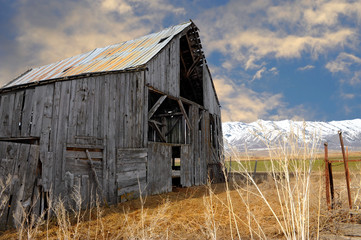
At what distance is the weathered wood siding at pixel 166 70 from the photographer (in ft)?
39.2

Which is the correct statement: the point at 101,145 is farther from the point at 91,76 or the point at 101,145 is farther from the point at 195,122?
the point at 195,122

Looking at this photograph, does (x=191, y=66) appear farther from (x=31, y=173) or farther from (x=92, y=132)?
(x=31, y=173)

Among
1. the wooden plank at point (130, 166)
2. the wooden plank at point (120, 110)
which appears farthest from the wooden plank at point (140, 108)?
the wooden plank at point (130, 166)

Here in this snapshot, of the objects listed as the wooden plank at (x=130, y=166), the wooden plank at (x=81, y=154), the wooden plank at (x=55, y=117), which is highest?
the wooden plank at (x=55, y=117)

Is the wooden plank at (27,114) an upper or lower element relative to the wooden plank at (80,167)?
upper

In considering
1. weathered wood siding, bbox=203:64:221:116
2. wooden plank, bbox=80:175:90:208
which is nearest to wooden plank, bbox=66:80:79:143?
wooden plank, bbox=80:175:90:208

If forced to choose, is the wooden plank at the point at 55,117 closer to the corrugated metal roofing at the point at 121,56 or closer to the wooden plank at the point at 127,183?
the corrugated metal roofing at the point at 121,56

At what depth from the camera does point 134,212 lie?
8.05 m

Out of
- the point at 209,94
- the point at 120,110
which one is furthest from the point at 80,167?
the point at 209,94

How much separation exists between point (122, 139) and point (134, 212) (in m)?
3.10

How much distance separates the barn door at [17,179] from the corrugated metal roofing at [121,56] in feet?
15.5

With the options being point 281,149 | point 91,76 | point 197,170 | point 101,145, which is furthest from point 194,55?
point 281,149

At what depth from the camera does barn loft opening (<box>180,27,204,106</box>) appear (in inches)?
628

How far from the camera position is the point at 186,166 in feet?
47.1
